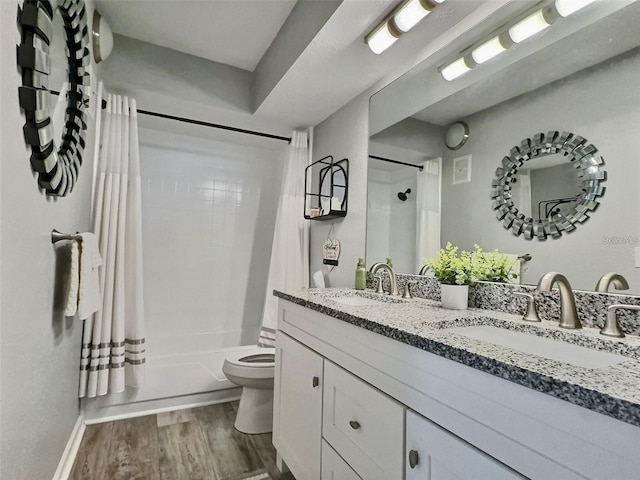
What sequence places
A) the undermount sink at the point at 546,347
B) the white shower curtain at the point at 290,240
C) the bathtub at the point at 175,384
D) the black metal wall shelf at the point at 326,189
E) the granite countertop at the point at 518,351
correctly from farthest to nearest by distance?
the white shower curtain at the point at 290,240 → the black metal wall shelf at the point at 326,189 → the bathtub at the point at 175,384 → the undermount sink at the point at 546,347 → the granite countertop at the point at 518,351

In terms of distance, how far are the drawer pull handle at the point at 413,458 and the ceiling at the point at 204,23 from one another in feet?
6.84

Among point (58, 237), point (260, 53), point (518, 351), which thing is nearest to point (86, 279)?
point (58, 237)

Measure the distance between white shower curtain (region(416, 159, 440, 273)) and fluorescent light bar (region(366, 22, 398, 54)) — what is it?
58 cm

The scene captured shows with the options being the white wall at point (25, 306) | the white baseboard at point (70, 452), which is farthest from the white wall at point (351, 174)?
the white baseboard at point (70, 452)

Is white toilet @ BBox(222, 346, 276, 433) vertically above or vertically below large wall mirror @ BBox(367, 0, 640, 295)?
below

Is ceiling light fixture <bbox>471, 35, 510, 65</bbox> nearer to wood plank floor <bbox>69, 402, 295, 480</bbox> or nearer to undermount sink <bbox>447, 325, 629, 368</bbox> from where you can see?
undermount sink <bbox>447, 325, 629, 368</bbox>

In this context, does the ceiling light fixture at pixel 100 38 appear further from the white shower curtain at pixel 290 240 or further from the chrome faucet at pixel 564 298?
the chrome faucet at pixel 564 298

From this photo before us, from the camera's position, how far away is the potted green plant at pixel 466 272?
4.24ft

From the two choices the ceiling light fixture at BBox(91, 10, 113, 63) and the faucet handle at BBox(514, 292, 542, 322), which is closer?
the faucet handle at BBox(514, 292, 542, 322)

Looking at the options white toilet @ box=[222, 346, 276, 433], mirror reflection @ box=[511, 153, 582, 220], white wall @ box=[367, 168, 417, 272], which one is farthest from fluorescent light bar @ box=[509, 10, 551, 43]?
white toilet @ box=[222, 346, 276, 433]

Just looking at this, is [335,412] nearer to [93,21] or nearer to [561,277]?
[561,277]

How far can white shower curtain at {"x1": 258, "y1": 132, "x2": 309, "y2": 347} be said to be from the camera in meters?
2.53

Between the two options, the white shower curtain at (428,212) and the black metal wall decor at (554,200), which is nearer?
the black metal wall decor at (554,200)

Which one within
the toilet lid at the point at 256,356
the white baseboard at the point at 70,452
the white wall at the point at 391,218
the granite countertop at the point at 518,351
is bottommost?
the white baseboard at the point at 70,452
